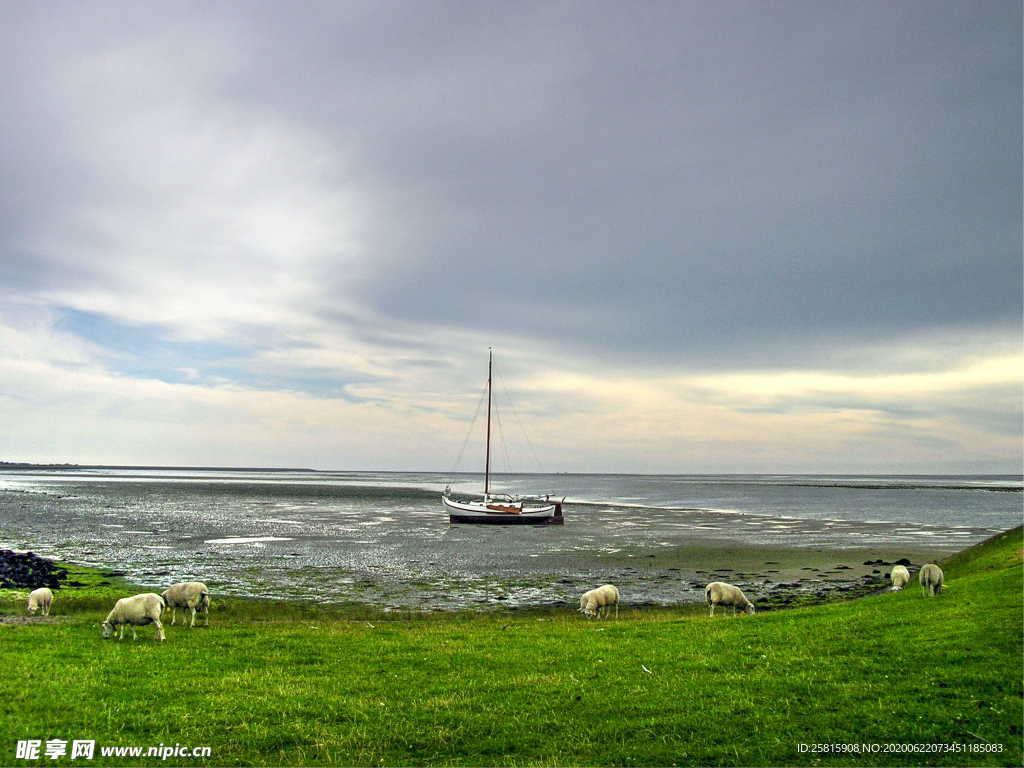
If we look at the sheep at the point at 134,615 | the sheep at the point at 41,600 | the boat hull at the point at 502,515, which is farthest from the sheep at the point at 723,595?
the boat hull at the point at 502,515

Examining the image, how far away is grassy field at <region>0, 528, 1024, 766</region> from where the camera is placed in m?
10.5

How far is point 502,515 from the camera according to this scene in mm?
90562

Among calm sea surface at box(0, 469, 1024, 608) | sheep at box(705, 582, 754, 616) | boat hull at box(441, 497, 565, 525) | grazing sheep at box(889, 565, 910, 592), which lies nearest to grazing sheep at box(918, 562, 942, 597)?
sheep at box(705, 582, 754, 616)

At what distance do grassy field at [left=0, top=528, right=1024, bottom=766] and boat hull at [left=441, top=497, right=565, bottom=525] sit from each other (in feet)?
226

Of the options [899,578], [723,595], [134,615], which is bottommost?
[723,595]

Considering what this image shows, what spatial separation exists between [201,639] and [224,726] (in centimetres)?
875

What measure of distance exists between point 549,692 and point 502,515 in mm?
78167

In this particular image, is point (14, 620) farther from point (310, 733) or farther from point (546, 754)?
point (546, 754)

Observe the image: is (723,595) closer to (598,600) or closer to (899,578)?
(598,600)

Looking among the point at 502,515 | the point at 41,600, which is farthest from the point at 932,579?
the point at 502,515

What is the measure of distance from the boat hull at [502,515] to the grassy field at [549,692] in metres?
69.0

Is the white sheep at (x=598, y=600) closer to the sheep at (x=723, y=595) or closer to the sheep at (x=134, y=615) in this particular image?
the sheep at (x=723, y=595)

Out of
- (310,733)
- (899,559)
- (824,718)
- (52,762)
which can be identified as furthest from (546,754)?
(899,559)

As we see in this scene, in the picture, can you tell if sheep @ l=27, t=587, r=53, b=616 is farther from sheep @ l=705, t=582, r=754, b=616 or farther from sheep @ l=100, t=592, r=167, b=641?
sheep @ l=705, t=582, r=754, b=616
